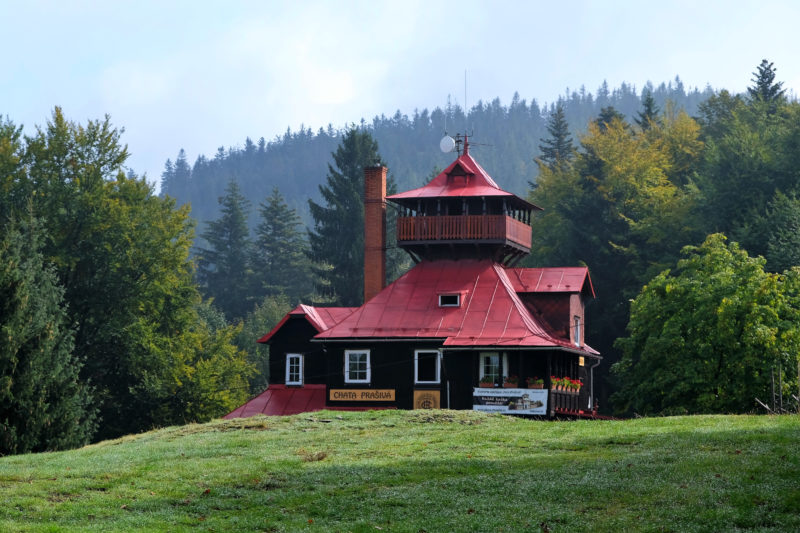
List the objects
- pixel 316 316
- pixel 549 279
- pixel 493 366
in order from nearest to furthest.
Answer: pixel 493 366
pixel 549 279
pixel 316 316

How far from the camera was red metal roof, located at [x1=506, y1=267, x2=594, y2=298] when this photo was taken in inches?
1951

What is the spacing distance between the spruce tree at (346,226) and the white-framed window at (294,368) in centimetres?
3728

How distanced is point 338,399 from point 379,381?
1888 mm

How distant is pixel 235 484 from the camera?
23.6m

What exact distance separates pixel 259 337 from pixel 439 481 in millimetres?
67651

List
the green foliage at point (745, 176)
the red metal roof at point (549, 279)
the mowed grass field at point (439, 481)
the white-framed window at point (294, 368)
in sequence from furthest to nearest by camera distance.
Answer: the green foliage at point (745, 176) → the white-framed window at point (294, 368) → the red metal roof at point (549, 279) → the mowed grass field at point (439, 481)

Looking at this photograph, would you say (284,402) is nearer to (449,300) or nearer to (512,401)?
(449,300)

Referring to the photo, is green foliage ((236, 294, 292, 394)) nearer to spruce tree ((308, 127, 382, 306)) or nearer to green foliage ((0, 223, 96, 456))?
spruce tree ((308, 127, 382, 306))

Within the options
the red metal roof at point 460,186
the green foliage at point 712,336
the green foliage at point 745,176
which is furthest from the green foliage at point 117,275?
the green foliage at point 745,176

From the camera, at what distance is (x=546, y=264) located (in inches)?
2928

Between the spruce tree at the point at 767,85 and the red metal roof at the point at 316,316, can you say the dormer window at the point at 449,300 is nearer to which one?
the red metal roof at the point at 316,316

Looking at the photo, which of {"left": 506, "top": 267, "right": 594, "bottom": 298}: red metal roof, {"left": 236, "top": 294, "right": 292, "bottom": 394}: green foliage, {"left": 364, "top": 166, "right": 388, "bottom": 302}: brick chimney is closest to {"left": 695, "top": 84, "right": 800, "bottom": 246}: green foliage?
{"left": 506, "top": 267, "right": 594, "bottom": 298}: red metal roof

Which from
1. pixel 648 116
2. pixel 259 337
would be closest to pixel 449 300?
pixel 259 337

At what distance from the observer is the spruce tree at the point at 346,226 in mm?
90938
